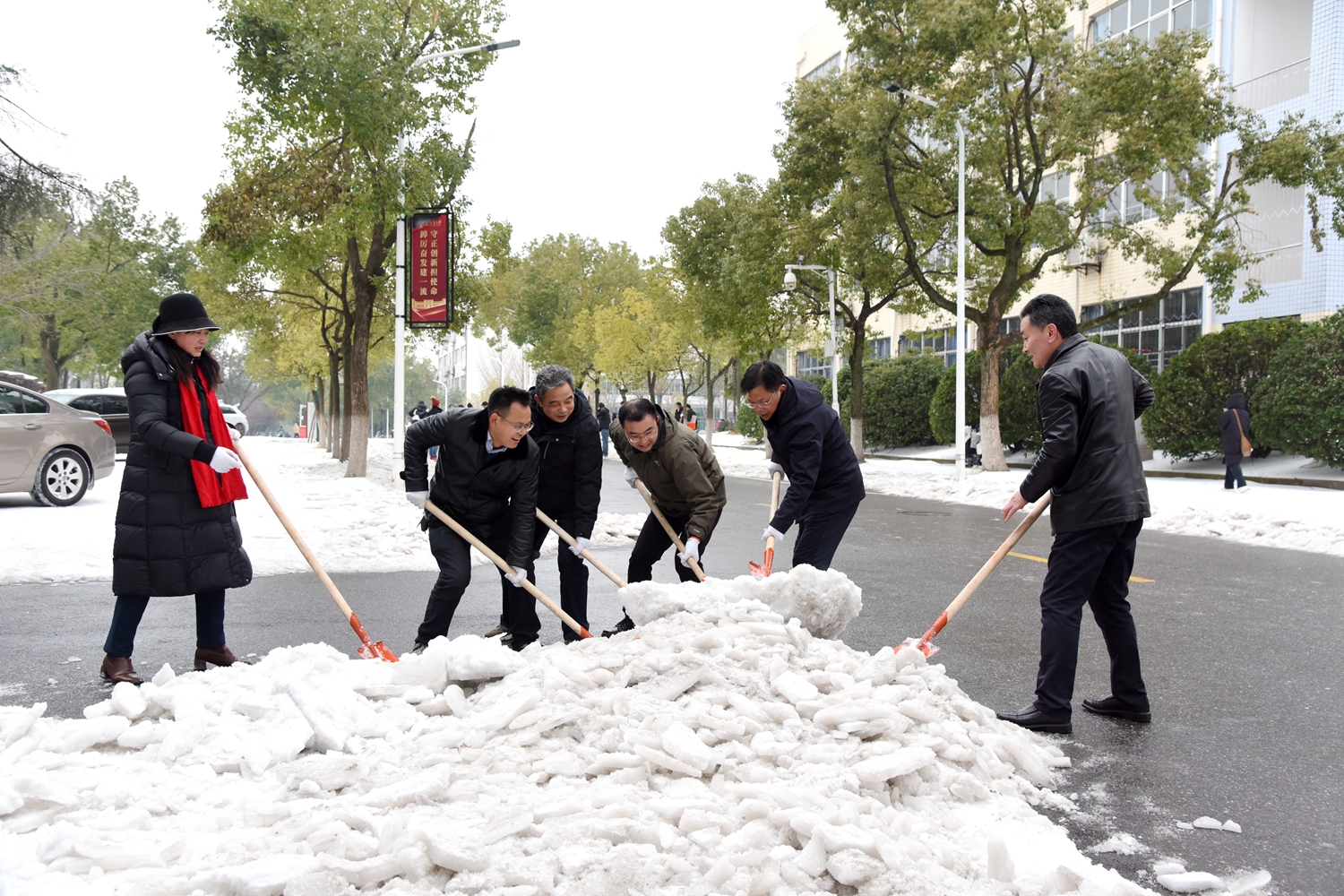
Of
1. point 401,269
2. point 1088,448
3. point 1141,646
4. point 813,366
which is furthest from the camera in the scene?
point 813,366

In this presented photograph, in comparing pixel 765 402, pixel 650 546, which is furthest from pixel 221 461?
pixel 765 402

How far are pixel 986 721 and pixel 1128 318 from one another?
2694 centimetres

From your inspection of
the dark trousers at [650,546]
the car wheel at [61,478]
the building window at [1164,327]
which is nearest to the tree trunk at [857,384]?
the building window at [1164,327]

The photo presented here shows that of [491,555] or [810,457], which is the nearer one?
[491,555]

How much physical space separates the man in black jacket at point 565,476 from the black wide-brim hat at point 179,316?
5.75ft

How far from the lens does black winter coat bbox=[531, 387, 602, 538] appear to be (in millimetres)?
5762

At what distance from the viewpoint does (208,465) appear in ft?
16.4

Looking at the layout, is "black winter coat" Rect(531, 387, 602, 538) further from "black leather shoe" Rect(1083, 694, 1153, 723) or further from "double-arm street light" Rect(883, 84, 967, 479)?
"double-arm street light" Rect(883, 84, 967, 479)

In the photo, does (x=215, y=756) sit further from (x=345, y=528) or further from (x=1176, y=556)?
(x=1176, y=556)

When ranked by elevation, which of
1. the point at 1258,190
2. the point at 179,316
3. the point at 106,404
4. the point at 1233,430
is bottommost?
the point at 1233,430

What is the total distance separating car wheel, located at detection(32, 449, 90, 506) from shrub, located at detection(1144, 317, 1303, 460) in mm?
19882

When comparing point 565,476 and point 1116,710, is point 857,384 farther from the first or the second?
point 1116,710

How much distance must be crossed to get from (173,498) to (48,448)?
9.55 meters

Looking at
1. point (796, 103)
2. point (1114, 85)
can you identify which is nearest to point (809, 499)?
point (1114, 85)
